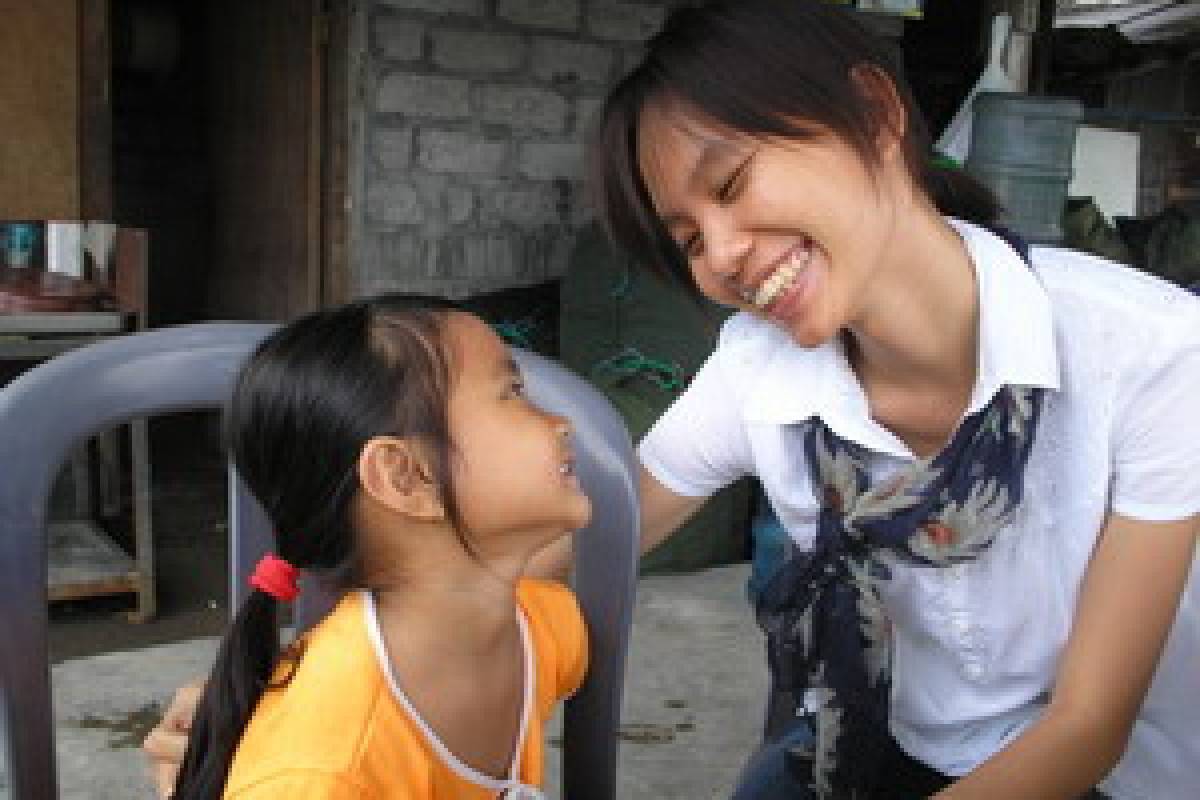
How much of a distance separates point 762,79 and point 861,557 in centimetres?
52

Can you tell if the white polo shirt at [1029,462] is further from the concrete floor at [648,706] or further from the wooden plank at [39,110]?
the wooden plank at [39,110]

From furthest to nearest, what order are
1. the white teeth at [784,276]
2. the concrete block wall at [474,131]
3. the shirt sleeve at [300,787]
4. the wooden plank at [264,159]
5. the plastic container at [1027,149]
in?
1. the plastic container at [1027,149]
2. the wooden plank at [264,159]
3. the concrete block wall at [474,131]
4. the white teeth at [784,276]
5. the shirt sleeve at [300,787]

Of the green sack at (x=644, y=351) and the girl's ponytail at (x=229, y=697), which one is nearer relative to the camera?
the girl's ponytail at (x=229, y=697)

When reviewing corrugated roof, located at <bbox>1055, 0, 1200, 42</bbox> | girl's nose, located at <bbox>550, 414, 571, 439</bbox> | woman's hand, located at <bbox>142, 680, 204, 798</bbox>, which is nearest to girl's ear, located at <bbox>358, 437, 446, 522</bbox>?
girl's nose, located at <bbox>550, 414, 571, 439</bbox>

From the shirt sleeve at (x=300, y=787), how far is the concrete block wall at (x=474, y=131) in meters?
3.37

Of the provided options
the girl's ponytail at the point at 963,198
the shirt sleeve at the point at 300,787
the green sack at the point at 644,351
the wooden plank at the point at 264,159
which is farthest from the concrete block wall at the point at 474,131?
the shirt sleeve at the point at 300,787

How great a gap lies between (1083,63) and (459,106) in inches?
176

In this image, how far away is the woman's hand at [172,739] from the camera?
1.19m

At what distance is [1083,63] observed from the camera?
23.8 feet

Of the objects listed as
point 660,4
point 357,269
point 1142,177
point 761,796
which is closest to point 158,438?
point 357,269

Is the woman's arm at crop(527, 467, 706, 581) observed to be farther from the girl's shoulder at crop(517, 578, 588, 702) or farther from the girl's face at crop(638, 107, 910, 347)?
the girl's face at crop(638, 107, 910, 347)

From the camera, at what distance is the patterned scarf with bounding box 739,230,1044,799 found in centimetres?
127

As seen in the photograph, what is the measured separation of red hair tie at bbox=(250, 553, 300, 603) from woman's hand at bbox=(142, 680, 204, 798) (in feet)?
0.42

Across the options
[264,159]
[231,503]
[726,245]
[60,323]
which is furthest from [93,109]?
[726,245]
